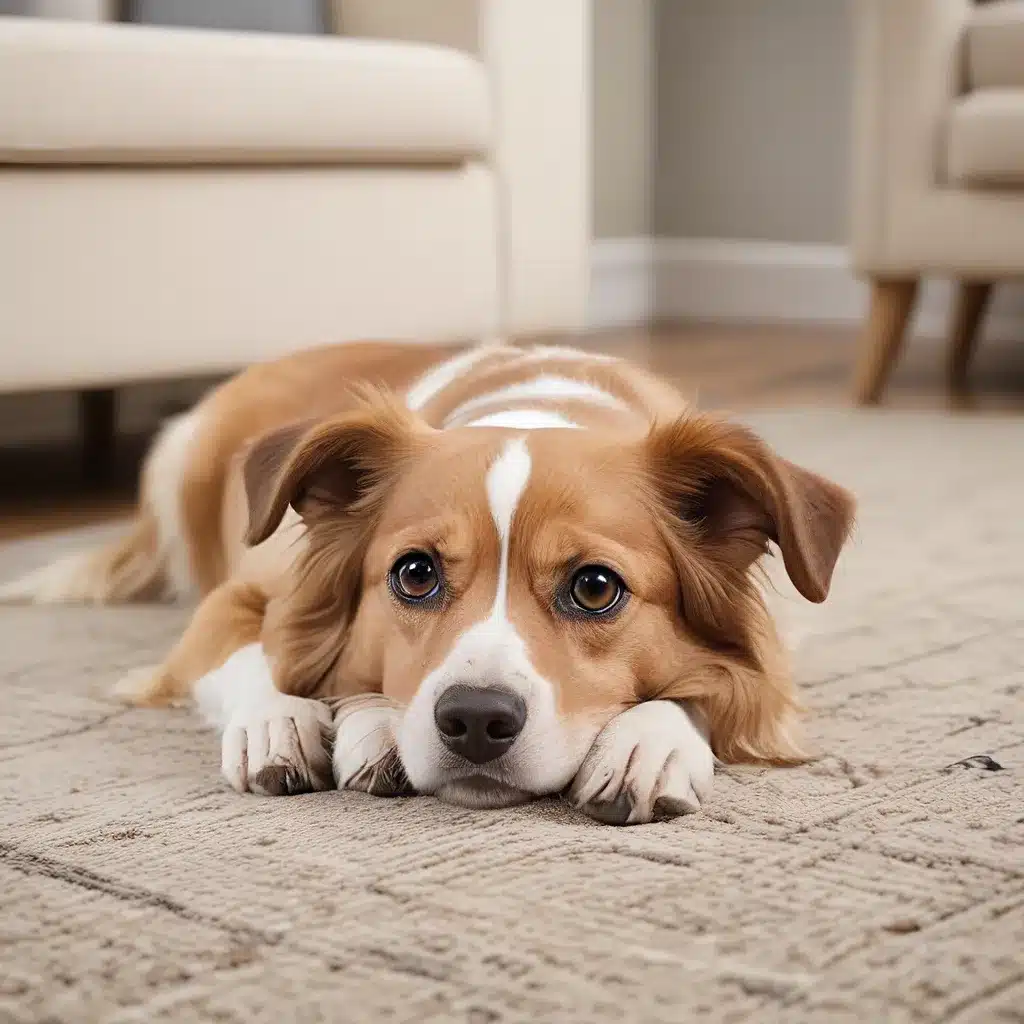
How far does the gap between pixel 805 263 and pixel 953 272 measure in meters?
2.49

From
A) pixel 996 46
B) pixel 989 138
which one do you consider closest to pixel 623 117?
pixel 996 46

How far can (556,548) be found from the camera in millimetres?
1533

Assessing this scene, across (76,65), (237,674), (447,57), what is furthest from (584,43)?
(237,674)

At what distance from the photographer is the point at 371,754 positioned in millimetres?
1601

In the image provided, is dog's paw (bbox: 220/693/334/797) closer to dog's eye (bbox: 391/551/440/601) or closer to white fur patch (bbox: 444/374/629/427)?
dog's eye (bbox: 391/551/440/601)

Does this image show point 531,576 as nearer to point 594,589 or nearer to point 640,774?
point 594,589

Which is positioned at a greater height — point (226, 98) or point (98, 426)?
point (226, 98)

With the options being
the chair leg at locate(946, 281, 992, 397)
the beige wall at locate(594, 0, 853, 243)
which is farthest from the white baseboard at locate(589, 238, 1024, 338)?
the chair leg at locate(946, 281, 992, 397)

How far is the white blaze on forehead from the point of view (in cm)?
153

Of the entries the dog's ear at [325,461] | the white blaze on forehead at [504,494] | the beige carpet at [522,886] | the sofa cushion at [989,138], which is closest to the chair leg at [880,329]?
the sofa cushion at [989,138]

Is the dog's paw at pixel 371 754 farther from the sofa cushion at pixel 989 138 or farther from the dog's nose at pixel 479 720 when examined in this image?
the sofa cushion at pixel 989 138

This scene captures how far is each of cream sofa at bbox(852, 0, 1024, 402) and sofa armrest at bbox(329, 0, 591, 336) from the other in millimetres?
836

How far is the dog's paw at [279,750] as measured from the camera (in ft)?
5.26

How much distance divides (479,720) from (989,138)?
3.20m
